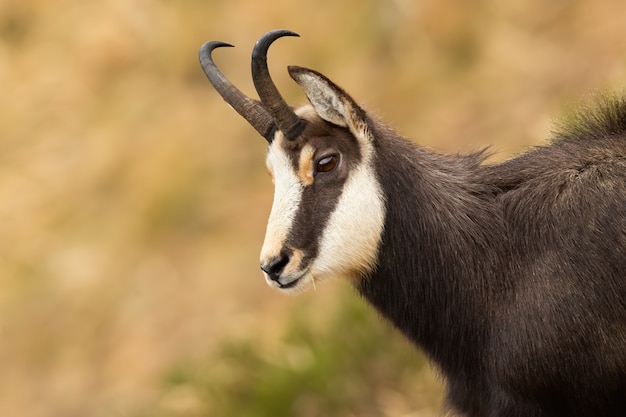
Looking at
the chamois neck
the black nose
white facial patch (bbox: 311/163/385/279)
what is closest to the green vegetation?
the chamois neck

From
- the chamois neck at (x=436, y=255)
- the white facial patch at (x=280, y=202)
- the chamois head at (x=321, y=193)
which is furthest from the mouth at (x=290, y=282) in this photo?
the chamois neck at (x=436, y=255)

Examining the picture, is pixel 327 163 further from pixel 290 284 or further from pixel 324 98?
pixel 290 284

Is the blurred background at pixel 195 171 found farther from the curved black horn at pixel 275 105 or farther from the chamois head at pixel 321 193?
the curved black horn at pixel 275 105

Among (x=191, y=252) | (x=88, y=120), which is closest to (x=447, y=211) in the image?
(x=191, y=252)

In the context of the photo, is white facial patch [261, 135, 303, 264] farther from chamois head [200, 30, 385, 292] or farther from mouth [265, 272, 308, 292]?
mouth [265, 272, 308, 292]

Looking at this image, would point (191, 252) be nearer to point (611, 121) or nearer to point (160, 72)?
point (160, 72)

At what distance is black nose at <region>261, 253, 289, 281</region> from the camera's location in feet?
20.2

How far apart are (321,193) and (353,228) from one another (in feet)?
0.92

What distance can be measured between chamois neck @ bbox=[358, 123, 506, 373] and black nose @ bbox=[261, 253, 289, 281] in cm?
58

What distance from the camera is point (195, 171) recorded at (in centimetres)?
1823

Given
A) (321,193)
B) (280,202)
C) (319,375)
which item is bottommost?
(280,202)

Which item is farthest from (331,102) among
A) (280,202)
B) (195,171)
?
(195,171)

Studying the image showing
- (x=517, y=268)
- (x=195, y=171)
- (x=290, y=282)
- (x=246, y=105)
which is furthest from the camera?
(x=195, y=171)

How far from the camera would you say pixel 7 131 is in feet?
69.7
